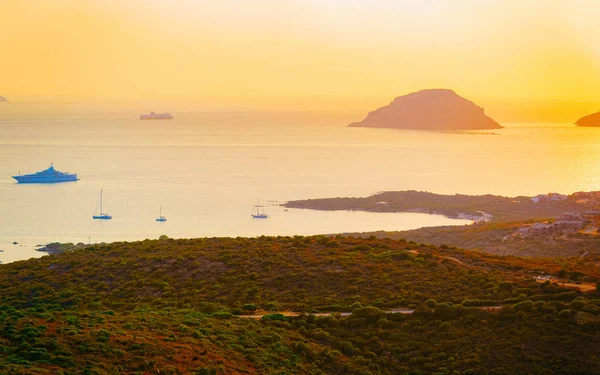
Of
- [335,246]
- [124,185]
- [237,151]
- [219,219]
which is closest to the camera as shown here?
[335,246]

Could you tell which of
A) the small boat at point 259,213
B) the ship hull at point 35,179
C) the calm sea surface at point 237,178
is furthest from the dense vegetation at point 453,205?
the ship hull at point 35,179

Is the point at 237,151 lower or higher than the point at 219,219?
higher

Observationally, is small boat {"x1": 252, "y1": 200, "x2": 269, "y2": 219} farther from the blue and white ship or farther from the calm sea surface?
the blue and white ship

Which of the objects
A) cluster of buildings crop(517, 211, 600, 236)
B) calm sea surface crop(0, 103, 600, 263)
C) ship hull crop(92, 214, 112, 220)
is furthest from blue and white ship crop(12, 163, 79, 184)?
cluster of buildings crop(517, 211, 600, 236)

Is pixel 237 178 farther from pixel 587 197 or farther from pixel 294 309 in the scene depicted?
pixel 294 309

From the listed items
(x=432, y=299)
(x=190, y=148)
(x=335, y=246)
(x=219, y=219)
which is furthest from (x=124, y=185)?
(x=432, y=299)

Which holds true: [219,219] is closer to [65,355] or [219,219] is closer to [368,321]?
[368,321]

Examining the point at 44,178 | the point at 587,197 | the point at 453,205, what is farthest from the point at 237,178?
the point at 587,197
